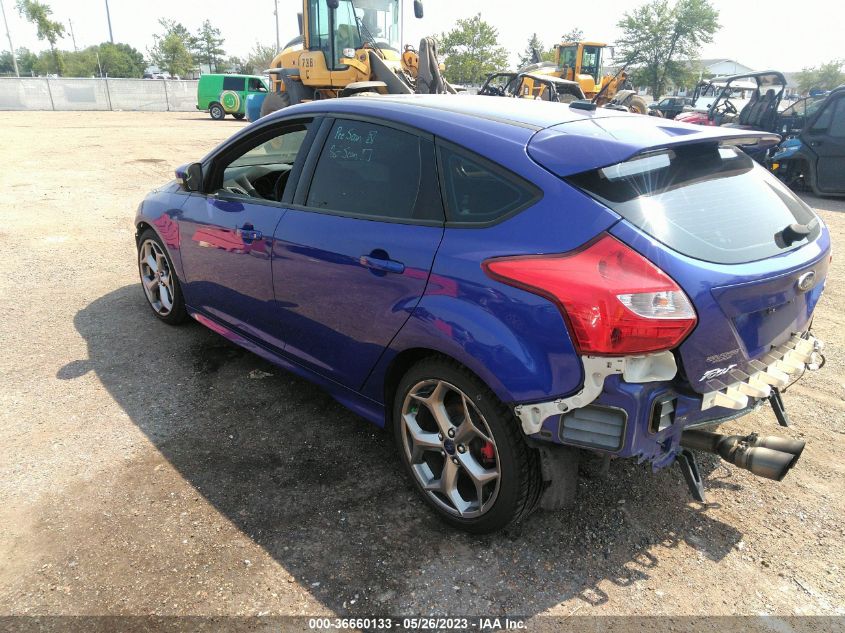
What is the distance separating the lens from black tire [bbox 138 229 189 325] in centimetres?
439

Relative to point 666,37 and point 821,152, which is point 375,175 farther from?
point 666,37

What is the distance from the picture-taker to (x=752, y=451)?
7.72ft

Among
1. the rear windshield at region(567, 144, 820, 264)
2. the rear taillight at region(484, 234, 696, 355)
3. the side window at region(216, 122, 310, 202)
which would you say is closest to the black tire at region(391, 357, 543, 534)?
the rear taillight at region(484, 234, 696, 355)

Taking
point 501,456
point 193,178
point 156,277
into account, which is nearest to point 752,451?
point 501,456

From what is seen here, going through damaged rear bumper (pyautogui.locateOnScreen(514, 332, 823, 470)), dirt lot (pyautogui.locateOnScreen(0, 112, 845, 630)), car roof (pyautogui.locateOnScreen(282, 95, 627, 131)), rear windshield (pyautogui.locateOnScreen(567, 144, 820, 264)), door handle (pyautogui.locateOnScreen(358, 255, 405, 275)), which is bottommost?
dirt lot (pyautogui.locateOnScreen(0, 112, 845, 630))

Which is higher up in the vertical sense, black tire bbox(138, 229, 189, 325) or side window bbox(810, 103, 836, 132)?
side window bbox(810, 103, 836, 132)

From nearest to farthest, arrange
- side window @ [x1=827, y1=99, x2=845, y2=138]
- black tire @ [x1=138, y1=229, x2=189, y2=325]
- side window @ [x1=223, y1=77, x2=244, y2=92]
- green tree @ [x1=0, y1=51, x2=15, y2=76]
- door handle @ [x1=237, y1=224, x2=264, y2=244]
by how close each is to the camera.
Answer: door handle @ [x1=237, y1=224, x2=264, y2=244] < black tire @ [x1=138, y1=229, x2=189, y2=325] < side window @ [x1=827, y1=99, x2=845, y2=138] < side window @ [x1=223, y1=77, x2=244, y2=92] < green tree @ [x1=0, y1=51, x2=15, y2=76]

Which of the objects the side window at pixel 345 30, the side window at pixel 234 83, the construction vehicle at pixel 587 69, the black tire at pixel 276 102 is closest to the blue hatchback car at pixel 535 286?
the side window at pixel 345 30

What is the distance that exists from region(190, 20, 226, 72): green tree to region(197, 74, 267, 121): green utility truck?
4796 centimetres

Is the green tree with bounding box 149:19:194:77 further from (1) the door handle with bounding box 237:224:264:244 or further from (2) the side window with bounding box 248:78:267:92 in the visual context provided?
(1) the door handle with bounding box 237:224:264:244

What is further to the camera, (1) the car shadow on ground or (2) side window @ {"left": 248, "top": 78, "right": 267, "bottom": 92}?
(2) side window @ {"left": 248, "top": 78, "right": 267, "bottom": 92}

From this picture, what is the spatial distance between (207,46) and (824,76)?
239 feet

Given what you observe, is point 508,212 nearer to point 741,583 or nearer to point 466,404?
point 466,404

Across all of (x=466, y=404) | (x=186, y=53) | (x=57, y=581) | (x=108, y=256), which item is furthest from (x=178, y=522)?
(x=186, y=53)
